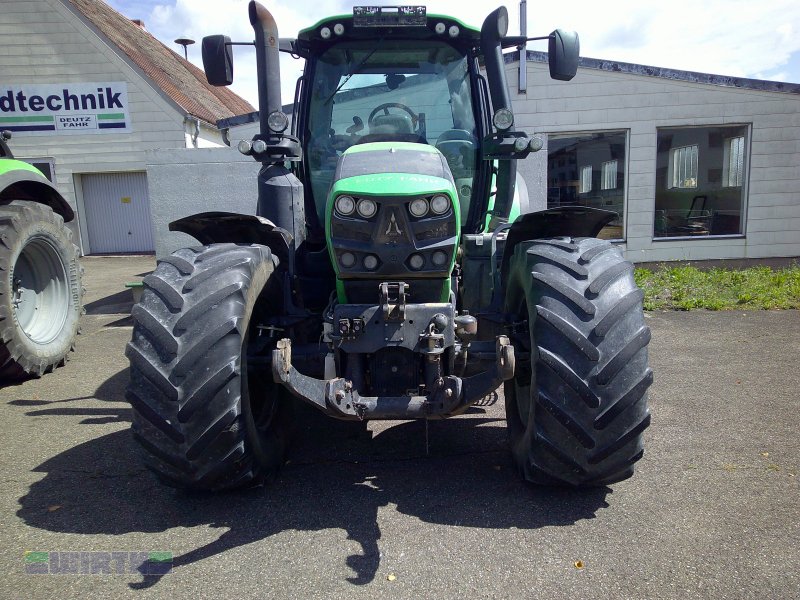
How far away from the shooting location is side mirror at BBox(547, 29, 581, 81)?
4109 mm

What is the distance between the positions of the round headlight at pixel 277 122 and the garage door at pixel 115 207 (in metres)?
14.2

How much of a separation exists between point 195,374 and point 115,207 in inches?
617

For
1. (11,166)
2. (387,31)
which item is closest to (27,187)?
(11,166)

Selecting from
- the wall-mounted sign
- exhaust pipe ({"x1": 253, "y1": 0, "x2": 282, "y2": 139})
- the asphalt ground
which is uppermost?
the wall-mounted sign

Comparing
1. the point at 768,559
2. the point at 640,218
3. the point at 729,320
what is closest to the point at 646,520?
the point at 768,559

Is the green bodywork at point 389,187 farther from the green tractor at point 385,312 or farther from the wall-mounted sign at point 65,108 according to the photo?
the wall-mounted sign at point 65,108

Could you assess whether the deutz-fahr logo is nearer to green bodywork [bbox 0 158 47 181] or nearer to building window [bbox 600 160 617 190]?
green bodywork [bbox 0 158 47 181]

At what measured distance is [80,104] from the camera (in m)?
16.0

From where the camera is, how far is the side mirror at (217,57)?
4109 mm

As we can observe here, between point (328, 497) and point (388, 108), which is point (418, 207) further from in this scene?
point (328, 497)

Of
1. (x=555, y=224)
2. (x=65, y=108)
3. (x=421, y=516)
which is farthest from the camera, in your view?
(x=65, y=108)

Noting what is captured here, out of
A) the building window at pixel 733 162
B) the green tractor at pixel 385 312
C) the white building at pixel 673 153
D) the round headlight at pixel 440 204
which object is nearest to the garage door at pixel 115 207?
the white building at pixel 673 153

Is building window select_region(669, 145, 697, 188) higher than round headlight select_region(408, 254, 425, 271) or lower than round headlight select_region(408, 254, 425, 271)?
higher

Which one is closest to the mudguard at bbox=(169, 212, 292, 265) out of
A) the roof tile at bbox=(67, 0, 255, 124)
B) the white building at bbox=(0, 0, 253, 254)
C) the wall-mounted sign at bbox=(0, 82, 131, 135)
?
the roof tile at bbox=(67, 0, 255, 124)
